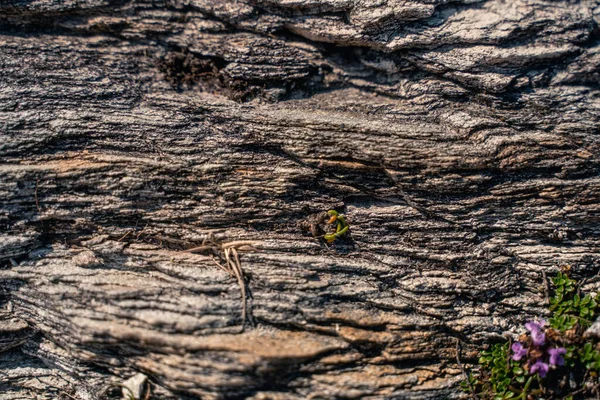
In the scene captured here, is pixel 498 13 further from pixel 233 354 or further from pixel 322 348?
pixel 233 354

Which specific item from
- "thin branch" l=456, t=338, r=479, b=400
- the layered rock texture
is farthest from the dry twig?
"thin branch" l=456, t=338, r=479, b=400

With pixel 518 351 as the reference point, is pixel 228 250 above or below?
above

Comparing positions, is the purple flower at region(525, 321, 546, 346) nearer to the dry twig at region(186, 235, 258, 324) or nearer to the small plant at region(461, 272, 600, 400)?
the small plant at region(461, 272, 600, 400)

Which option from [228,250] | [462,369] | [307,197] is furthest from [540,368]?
[228,250]

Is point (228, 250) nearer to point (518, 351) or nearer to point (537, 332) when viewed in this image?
point (518, 351)

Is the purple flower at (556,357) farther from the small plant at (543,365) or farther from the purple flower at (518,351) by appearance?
the purple flower at (518,351)

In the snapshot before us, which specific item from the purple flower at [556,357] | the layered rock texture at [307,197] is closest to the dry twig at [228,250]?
the layered rock texture at [307,197]

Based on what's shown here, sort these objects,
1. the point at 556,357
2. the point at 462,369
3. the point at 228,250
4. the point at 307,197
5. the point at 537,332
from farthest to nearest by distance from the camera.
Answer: the point at 307,197
the point at 228,250
the point at 462,369
the point at 537,332
the point at 556,357
